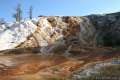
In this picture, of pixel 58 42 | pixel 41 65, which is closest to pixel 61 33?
pixel 58 42

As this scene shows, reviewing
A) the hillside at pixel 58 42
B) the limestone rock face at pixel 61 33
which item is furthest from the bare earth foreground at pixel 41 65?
the limestone rock face at pixel 61 33

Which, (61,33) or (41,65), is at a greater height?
(61,33)

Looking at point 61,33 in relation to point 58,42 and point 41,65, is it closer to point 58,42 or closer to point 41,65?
point 58,42

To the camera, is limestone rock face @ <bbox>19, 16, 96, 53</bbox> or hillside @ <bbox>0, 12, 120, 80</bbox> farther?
limestone rock face @ <bbox>19, 16, 96, 53</bbox>

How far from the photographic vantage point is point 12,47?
3566 centimetres

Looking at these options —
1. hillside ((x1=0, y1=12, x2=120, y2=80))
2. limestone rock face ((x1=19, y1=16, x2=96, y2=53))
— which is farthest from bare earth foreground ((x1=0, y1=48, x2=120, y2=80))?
limestone rock face ((x1=19, y1=16, x2=96, y2=53))

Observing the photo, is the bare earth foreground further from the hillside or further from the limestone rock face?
the limestone rock face

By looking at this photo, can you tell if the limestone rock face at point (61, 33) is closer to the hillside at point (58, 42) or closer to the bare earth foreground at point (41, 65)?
the hillside at point (58, 42)

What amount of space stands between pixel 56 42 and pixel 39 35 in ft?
8.69

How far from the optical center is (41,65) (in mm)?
25812

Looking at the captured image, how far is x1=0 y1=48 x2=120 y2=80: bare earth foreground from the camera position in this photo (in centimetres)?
2020

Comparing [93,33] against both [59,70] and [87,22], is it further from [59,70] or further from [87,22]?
[59,70]

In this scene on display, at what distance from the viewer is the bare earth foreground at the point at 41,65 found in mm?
20202

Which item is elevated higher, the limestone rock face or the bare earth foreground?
the limestone rock face
